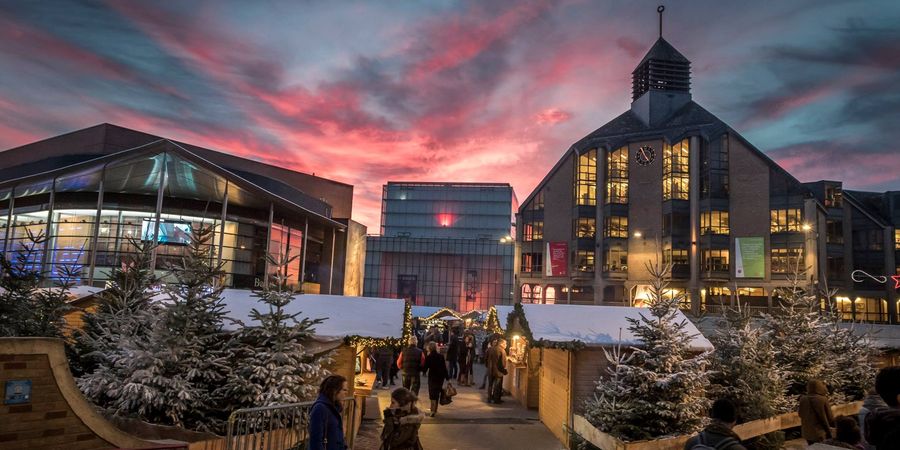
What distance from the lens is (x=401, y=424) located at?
7.05 metres

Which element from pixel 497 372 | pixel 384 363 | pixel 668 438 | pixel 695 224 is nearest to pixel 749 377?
pixel 668 438

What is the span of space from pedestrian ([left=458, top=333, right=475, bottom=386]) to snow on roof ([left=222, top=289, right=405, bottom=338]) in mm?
9008

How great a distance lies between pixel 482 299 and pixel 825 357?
89.7 meters

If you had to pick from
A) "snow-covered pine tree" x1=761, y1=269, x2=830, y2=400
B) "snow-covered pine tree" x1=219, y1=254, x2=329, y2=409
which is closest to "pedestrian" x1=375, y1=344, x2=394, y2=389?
"snow-covered pine tree" x1=219, y1=254, x2=329, y2=409

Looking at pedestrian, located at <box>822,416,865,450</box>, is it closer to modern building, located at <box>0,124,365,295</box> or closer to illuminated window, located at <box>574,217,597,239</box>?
modern building, located at <box>0,124,365,295</box>

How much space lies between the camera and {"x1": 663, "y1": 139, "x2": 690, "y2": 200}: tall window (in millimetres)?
55750

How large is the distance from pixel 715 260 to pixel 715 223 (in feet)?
12.0

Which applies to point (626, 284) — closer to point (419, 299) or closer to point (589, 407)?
point (589, 407)

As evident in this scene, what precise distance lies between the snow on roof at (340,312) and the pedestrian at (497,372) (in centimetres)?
494

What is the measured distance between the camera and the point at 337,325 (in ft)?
39.0

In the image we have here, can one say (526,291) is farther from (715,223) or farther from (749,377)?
(749,377)

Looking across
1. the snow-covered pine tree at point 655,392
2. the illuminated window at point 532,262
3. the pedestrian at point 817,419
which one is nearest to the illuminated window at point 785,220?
the illuminated window at point 532,262

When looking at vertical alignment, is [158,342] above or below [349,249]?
below

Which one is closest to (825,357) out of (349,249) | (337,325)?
(337,325)
